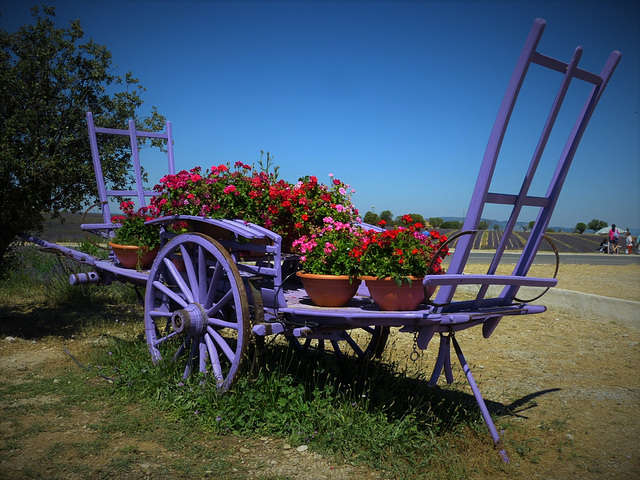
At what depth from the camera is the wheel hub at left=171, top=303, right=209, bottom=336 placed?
11.9ft

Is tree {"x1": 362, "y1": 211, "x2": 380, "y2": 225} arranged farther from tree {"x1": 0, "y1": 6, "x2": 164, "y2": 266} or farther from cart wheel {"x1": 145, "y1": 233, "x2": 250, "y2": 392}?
tree {"x1": 0, "y1": 6, "x2": 164, "y2": 266}

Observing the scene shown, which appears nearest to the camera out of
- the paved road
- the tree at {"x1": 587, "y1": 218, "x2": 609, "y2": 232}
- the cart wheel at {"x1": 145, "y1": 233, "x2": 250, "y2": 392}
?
the cart wheel at {"x1": 145, "y1": 233, "x2": 250, "y2": 392}

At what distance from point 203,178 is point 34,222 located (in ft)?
10.0

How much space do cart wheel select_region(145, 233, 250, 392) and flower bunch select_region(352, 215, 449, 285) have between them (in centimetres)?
84

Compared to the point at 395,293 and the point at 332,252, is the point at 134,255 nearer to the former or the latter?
the point at 332,252

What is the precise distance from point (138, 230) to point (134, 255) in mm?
233

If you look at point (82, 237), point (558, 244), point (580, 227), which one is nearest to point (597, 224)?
point (580, 227)

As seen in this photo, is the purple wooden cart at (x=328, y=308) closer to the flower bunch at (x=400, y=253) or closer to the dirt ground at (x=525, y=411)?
the flower bunch at (x=400, y=253)

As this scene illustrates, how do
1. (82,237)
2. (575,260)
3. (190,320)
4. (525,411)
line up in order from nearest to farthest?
(190,320), (525,411), (82,237), (575,260)

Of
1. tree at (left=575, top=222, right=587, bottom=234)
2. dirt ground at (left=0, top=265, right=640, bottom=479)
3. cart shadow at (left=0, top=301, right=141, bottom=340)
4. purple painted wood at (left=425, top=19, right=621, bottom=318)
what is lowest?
tree at (left=575, top=222, right=587, bottom=234)

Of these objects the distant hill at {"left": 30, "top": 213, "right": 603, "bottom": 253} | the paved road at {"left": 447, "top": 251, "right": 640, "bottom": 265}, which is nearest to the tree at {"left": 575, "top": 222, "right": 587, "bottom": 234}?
the distant hill at {"left": 30, "top": 213, "right": 603, "bottom": 253}

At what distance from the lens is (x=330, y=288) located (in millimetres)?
3281

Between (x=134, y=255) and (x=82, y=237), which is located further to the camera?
(x=82, y=237)

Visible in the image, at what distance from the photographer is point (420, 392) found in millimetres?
3971
